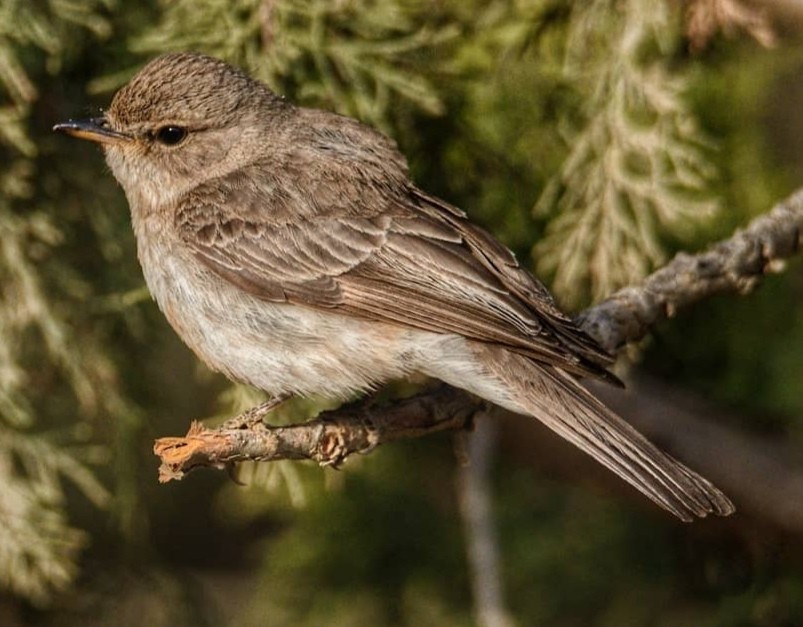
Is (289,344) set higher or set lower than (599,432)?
higher

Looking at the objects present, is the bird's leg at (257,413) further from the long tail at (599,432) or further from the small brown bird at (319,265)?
the long tail at (599,432)

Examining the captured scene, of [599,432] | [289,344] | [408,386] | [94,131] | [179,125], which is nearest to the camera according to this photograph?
[599,432]

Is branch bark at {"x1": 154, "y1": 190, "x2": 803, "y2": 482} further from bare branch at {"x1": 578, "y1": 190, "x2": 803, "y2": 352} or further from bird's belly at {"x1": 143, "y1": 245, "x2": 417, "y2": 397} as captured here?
bird's belly at {"x1": 143, "y1": 245, "x2": 417, "y2": 397}

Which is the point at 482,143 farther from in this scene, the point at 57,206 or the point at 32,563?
the point at 32,563

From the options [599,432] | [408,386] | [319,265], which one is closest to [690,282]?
[599,432]

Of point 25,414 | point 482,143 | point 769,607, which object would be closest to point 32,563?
point 25,414

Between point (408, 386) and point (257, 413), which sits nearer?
point (257, 413)

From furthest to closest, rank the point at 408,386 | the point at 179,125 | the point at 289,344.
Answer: the point at 408,386 < the point at 179,125 < the point at 289,344

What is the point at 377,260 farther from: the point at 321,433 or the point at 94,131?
the point at 94,131
